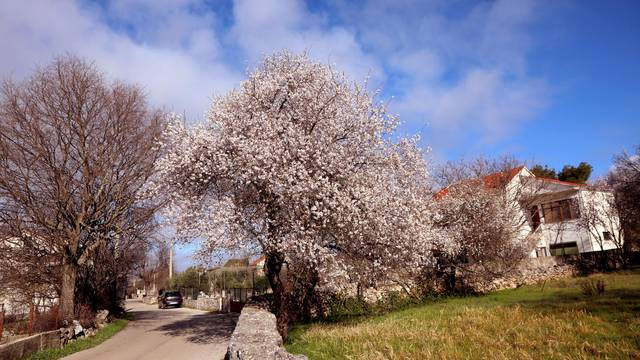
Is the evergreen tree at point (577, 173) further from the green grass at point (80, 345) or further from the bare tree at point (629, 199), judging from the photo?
the green grass at point (80, 345)

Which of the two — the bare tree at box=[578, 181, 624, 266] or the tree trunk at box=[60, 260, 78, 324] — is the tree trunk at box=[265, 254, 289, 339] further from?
the bare tree at box=[578, 181, 624, 266]

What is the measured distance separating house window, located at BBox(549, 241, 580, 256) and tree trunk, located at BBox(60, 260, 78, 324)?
37.0 meters

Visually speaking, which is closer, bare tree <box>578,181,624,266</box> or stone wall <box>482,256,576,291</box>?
stone wall <box>482,256,576,291</box>

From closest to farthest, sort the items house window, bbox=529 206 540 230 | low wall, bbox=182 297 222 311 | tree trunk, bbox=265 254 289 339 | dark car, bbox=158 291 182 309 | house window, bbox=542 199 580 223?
tree trunk, bbox=265 254 289 339 → low wall, bbox=182 297 222 311 → house window, bbox=542 199 580 223 → house window, bbox=529 206 540 230 → dark car, bbox=158 291 182 309

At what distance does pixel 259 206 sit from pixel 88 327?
10.5 metres

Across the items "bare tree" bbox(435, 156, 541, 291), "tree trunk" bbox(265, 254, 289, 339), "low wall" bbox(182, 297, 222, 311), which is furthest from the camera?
"low wall" bbox(182, 297, 222, 311)

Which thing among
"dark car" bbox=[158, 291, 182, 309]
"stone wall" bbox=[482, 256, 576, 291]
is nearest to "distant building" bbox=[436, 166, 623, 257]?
"stone wall" bbox=[482, 256, 576, 291]

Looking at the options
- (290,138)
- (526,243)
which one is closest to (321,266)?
(290,138)

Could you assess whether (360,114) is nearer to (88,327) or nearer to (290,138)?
(290,138)

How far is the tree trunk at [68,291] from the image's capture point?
17734 mm

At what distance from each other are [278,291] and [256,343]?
7.05m

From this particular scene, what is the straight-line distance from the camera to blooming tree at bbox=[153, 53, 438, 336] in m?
14.0

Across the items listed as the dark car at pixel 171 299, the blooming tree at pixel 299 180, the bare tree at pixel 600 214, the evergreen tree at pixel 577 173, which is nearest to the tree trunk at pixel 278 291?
the blooming tree at pixel 299 180

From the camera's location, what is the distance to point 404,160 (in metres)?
16.5
